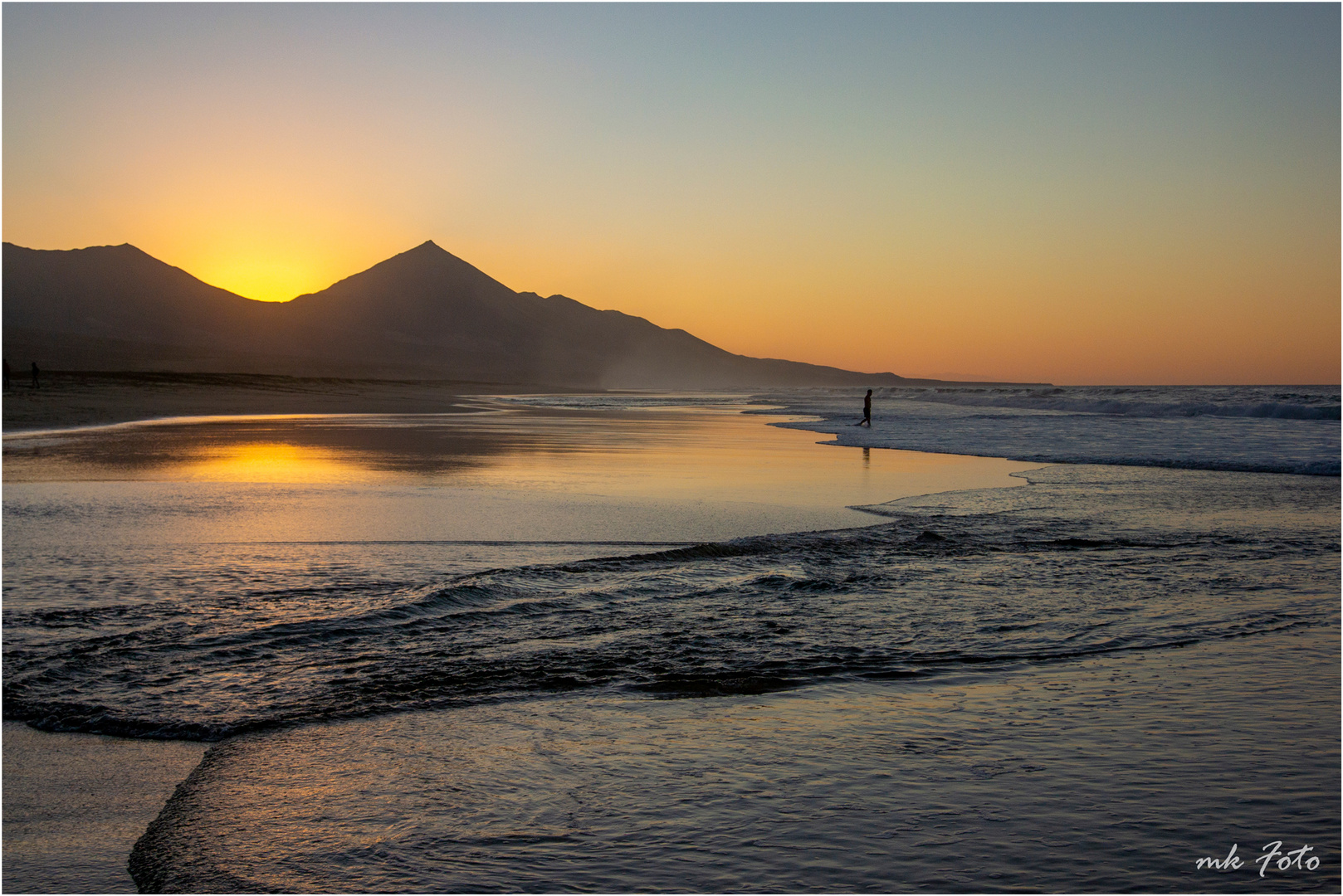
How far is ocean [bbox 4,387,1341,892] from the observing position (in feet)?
11.8

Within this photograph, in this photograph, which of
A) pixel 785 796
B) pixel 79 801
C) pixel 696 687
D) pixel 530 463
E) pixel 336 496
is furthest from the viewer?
pixel 530 463

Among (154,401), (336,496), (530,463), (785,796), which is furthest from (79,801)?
(154,401)

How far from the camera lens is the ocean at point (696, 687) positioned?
11.8 feet

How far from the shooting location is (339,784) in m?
4.06

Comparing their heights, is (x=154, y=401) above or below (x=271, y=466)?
Answer: above

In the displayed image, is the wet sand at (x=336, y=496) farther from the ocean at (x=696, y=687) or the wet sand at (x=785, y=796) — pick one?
the wet sand at (x=785, y=796)

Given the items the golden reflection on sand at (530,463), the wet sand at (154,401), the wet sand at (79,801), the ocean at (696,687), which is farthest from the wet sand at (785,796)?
the wet sand at (154,401)
